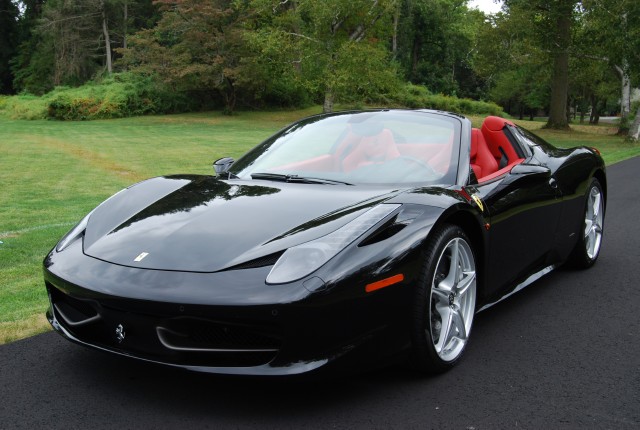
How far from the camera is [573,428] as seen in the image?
2666 mm

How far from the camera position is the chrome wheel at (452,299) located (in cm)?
322

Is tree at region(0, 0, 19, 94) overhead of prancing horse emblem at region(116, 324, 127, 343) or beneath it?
overhead

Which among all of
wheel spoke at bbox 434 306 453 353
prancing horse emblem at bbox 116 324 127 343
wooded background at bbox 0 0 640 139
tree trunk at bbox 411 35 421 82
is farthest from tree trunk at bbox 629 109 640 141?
tree trunk at bbox 411 35 421 82

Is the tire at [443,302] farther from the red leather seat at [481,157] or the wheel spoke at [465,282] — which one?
the red leather seat at [481,157]

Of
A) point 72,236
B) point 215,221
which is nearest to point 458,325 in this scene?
point 215,221

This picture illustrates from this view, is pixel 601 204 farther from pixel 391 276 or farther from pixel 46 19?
pixel 46 19

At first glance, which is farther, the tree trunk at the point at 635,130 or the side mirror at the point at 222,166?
the tree trunk at the point at 635,130

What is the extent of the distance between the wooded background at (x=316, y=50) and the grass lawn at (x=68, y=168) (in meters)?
3.53

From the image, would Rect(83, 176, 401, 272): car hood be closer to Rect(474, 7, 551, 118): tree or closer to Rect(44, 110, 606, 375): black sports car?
Rect(44, 110, 606, 375): black sports car

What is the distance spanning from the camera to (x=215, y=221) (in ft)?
10.3

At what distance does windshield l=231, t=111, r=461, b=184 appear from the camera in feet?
12.5

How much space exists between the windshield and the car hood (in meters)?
0.28

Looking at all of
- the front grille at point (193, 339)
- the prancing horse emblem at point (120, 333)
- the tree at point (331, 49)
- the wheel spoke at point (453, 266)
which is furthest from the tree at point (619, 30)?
the prancing horse emblem at point (120, 333)

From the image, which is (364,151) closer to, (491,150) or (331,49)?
(491,150)
